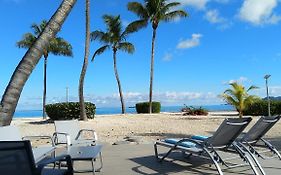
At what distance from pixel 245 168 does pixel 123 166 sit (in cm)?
197

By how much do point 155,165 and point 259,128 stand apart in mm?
1800

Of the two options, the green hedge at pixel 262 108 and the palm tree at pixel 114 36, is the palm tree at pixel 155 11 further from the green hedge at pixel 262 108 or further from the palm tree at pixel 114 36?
the green hedge at pixel 262 108

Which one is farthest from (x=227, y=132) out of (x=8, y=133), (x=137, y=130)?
(x=137, y=130)

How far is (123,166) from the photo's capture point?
21.4 ft

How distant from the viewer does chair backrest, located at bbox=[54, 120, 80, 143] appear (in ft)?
24.7

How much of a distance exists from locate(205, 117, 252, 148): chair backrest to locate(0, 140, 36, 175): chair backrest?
2.82 meters

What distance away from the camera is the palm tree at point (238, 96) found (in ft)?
62.3

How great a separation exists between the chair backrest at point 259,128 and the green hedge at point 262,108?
55.5 feet

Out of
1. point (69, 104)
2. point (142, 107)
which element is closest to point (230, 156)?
point (69, 104)

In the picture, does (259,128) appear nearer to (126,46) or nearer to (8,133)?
(8,133)

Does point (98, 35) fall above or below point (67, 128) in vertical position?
above

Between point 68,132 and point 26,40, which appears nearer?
point 68,132

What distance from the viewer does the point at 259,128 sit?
6.32 m

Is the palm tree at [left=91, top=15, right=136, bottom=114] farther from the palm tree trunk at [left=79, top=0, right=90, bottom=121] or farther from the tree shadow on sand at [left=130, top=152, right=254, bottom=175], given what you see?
the tree shadow on sand at [left=130, top=152, right=254, bottom=175]
